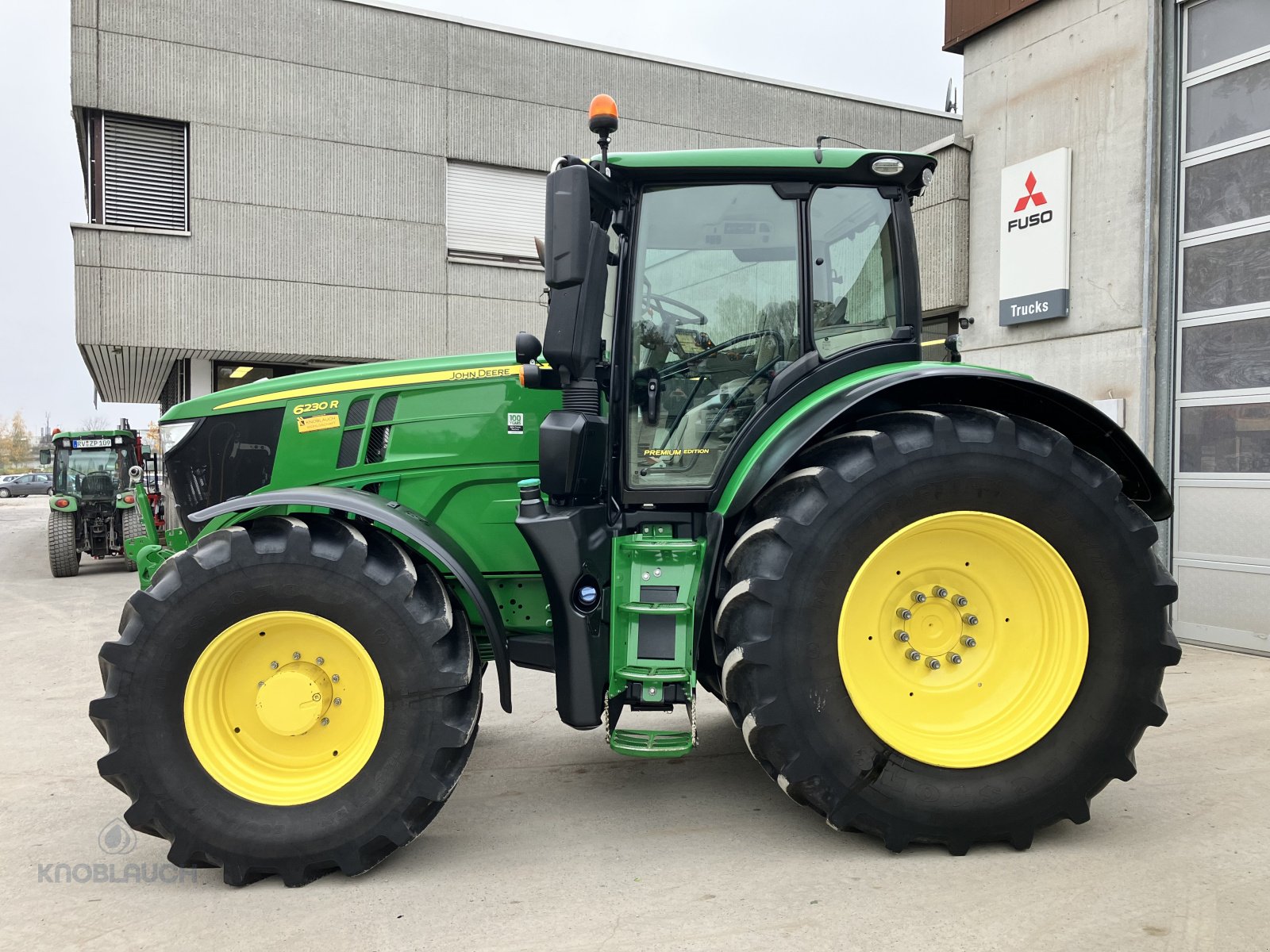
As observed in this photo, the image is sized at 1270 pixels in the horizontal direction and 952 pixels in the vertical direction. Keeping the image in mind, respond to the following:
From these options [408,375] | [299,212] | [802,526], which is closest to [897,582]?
[802,526]

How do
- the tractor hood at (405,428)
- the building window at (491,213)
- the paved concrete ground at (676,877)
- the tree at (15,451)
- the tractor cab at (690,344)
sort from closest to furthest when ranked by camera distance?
the paved concrete ground at (676,877)
the tractor cab at (690,344)
the tractor hood at (405,428)
the building window at (491,213)
the tree at (15,451)

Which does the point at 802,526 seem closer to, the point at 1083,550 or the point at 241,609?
the point at 1083,550

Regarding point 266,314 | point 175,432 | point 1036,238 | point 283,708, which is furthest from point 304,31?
point 283,708

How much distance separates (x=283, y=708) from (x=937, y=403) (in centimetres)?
271

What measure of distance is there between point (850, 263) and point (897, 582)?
133cm

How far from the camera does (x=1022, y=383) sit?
342 centimetres

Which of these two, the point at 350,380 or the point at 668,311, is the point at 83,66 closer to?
the point at 350,380

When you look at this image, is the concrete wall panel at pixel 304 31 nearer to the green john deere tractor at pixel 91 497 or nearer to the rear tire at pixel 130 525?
the green john deere tractor at pixel 91 497

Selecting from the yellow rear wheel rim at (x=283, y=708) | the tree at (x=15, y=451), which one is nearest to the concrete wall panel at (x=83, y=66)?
the yellow rear wheel rim at (x=283, y=708)

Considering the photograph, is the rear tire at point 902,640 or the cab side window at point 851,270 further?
the cab side window at point 851,270

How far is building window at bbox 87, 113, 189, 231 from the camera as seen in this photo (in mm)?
13453

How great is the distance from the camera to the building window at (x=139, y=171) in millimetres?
13453

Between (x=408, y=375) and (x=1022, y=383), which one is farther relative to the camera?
(x=408, y=375)

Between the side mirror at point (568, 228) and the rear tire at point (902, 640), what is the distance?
3.60 feet
